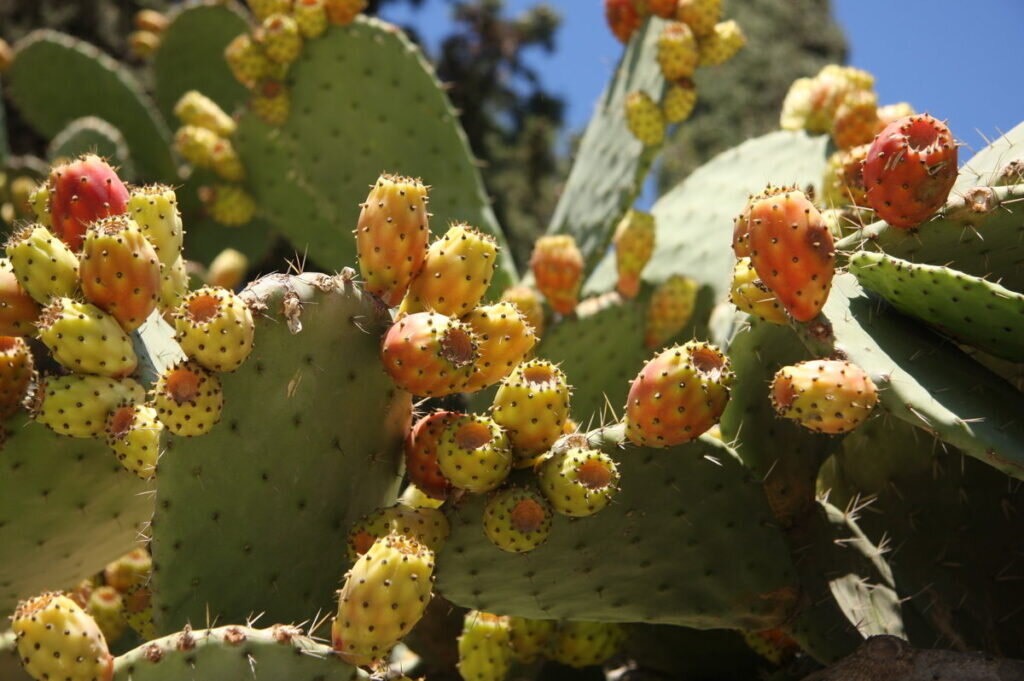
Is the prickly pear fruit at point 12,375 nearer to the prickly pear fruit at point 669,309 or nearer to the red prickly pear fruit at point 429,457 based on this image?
the red prickly pear fruit at point 429,457

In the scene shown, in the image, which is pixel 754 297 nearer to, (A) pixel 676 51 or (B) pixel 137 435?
(B) pixel 137 435

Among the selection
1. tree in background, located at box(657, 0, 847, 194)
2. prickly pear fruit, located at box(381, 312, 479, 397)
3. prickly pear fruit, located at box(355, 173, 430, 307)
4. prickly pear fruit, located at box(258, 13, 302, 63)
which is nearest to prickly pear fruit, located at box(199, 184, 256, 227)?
prickly pear fruit, located at box(258, 13, 302, 63)

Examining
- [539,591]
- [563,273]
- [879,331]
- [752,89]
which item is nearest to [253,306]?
[539,591]

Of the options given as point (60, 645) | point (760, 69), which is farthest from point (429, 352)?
point (760, 69)

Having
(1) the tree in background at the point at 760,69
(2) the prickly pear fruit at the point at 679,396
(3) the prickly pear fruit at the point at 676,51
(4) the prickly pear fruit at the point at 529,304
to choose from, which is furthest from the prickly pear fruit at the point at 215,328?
(1) the tree in background at the point at 760,69

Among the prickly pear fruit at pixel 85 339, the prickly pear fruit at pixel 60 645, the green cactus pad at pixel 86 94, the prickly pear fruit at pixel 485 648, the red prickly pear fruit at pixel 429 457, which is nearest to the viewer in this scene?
the prickly pear fruit at pixel 60 645

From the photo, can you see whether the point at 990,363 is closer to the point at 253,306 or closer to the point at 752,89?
the point at 253,306
